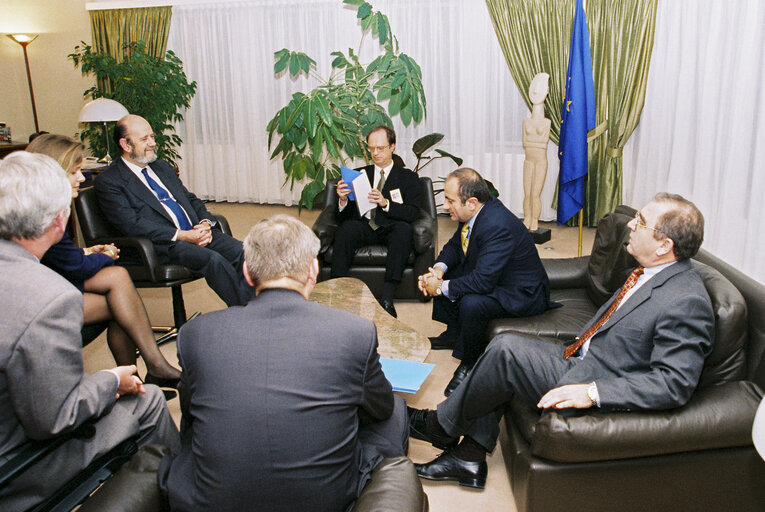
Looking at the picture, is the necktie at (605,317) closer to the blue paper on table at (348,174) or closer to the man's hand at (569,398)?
the man's hand at (569,398)

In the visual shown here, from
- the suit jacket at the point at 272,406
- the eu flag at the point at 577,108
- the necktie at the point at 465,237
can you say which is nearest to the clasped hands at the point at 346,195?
the necktie at the point at 465,237

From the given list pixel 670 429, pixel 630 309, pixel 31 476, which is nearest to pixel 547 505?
pixel 670 429

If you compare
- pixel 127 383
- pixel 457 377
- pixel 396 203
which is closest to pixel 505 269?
pixel 457 377

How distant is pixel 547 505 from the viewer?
2035mm

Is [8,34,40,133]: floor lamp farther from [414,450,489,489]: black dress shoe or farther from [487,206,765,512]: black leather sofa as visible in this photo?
[487,206,765,512]: black leather sofa

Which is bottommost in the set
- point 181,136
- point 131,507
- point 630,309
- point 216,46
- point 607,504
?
point 607,504

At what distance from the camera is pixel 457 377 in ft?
10.1

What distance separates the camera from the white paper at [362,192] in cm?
412

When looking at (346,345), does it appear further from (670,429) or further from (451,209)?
(451,209)

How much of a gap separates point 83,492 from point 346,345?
89 cm

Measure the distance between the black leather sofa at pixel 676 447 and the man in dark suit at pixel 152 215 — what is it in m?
2.02

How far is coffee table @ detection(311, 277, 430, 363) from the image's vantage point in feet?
9.08

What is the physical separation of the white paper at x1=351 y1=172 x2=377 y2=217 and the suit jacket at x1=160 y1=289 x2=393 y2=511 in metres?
2.61

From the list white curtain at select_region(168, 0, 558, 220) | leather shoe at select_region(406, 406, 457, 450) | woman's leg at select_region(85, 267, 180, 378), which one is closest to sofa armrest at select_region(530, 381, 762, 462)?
leather shoe at select_region(406, 406, 457, 450)
